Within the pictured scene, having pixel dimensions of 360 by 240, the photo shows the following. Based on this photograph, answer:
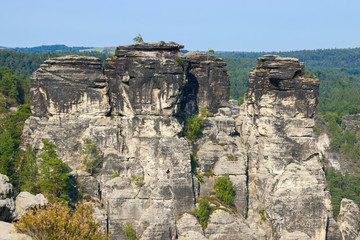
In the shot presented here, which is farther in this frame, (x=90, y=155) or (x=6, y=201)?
(x=90, y=155)

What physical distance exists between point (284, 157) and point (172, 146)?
10521mm

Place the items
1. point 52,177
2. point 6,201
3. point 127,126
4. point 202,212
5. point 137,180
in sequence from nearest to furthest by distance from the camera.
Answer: point 6,201, point 52,177, point 202,212, point 137,180, point 127,126

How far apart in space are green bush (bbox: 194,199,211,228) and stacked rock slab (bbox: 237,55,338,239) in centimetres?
467

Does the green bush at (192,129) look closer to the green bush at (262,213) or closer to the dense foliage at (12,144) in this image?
the green bush at (262,213)

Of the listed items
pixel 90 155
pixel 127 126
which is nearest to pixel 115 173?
pixel 90 155

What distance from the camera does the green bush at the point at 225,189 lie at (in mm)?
45062

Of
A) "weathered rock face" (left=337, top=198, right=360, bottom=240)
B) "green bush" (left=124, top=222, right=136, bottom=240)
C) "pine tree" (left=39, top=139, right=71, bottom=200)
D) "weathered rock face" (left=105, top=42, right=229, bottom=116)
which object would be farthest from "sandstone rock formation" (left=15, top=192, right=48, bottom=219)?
"weathered rock face" (left=337, top=198, right=360, bottom=240)

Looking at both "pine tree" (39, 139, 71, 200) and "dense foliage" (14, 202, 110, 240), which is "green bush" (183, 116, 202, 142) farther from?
"dense foliage" (14, 202, 110, 240)

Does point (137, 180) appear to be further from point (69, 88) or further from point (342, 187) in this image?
point (342, 187)

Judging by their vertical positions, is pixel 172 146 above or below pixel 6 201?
above

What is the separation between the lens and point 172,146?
44.0 meters

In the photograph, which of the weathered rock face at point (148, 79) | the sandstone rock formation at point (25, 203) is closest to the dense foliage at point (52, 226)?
the sandstone rock formation at point (25, 203)

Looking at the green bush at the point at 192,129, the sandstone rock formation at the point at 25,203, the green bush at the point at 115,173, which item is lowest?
the green bush at the point at 115,173

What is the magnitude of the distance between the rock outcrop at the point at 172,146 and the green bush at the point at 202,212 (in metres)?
0.44
